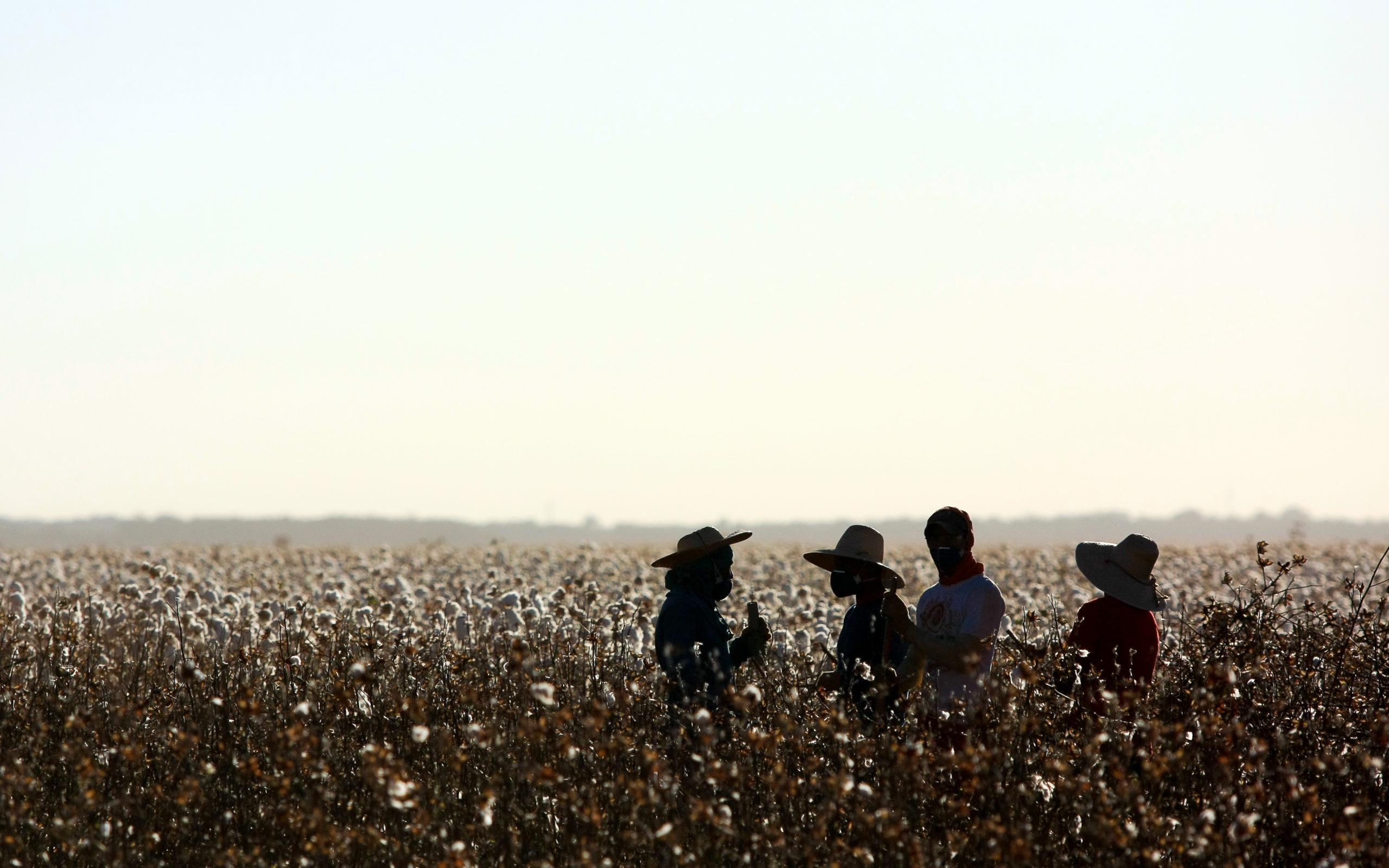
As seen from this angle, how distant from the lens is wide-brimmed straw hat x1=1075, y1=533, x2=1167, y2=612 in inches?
255

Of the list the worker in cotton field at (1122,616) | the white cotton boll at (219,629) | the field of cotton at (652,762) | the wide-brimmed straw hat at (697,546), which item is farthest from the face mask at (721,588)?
the white cotton boll at (219,629)

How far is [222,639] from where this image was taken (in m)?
10.8

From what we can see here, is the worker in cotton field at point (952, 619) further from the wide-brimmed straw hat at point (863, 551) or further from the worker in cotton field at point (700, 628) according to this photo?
the worker in cotton field at point (700, 628)

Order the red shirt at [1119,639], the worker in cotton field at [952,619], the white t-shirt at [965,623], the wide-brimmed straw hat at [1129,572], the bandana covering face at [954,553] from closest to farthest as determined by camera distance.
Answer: the worker in cotton field at [952,619] → the white t-shirt at [965,623] → the bandana covering face at [954,553] → the red shirt at [1119,639] → the wide-brimmed straw hat at [1129,572]

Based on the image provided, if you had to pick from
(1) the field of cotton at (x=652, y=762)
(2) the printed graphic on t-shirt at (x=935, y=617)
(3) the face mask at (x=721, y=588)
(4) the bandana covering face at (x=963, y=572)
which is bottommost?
(1) the field of cotton at (x=652, y=762)

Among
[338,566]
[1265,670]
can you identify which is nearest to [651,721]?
[1265,670]

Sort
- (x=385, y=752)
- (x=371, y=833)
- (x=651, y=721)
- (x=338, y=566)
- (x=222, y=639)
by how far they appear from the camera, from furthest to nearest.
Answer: (x=338, y=566) → (x=222, y=639) → (x=651, y=721) → (x=371, y=833) → (x=385, y=752)

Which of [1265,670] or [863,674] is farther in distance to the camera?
[1265,670]

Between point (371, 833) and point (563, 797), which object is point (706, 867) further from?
point (371, 833)

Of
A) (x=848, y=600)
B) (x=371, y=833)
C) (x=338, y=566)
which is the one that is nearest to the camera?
(x=371, y=833)

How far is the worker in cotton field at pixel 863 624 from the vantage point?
247 inches

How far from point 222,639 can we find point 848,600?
9489 mm

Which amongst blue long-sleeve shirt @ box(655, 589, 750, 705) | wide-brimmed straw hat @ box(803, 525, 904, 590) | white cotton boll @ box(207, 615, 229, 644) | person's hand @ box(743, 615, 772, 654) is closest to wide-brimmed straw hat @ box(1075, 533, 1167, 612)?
wide-brimmed straw hat @ box(803, 525, 904, 590)

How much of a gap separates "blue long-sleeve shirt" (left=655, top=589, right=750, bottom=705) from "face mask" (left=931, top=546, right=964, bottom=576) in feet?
3.59
